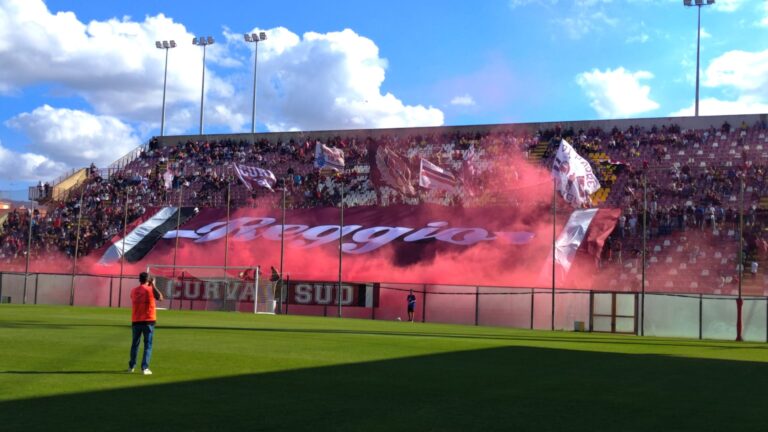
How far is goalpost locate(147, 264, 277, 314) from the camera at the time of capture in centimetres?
5194

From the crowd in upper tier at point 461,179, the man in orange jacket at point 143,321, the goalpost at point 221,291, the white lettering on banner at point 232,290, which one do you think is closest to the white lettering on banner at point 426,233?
the crowd in upper tier at point 461,179

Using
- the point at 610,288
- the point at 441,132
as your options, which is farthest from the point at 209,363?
the point at 441,132

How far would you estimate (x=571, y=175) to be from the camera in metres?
52.7

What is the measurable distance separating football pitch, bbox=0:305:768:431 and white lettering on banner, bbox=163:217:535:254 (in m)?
34.0

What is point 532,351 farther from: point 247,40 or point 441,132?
point 247,40

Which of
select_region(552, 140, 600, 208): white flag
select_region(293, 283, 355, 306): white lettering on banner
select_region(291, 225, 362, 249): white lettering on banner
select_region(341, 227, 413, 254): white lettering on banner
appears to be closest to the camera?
select_region(552, 140, 600, 208): white flag

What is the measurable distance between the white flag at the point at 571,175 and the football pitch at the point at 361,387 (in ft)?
86.0

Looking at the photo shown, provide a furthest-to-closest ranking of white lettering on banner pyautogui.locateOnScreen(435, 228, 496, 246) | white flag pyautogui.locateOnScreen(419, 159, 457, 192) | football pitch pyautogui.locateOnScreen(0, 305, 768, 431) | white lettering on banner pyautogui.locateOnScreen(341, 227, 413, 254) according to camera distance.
Answer: 1. white lettering on banner pyautogui.locateOnScreen(341, 227, 413, 254)
2. white flag pyautogui.locateOnScreen(419, 159, 457, 192)
3. white lettering on banner pyautogui.locateOnScreen(435, 228, 496, 246)
4. football pitch pyautogui.locateOnScreen(0, 305, 768, 431)

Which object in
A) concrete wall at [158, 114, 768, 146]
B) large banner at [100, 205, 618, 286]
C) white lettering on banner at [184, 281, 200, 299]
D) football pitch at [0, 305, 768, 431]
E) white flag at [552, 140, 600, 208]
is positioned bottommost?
football pitch at [0, 305, 768, 431]

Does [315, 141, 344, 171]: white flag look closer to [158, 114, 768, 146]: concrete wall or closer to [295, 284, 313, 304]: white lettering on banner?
[295, 284, 313, 304]: white lettering on banner

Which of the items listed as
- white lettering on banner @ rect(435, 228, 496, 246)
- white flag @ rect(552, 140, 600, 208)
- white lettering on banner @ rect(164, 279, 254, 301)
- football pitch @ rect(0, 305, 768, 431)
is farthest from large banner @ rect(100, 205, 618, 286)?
football pitch @ rect(0, 305, 768, 431)

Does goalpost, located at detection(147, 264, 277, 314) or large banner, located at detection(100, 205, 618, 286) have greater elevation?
large banner, located at detection(100, 205, 618, 286)

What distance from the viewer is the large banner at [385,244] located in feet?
186

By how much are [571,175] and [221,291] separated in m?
23.7
